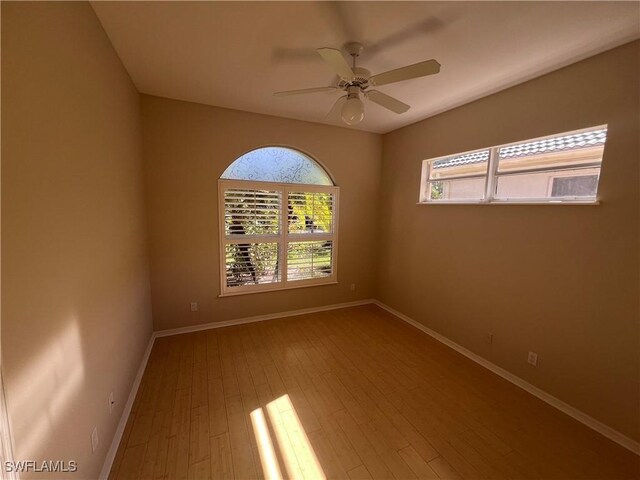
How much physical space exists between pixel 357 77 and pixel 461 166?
1.76 metres

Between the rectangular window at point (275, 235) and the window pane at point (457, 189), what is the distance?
4.24 ft

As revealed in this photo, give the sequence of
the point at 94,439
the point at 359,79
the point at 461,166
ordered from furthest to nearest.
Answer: the point at 461,166
the point at 359,79
the point at 94,439

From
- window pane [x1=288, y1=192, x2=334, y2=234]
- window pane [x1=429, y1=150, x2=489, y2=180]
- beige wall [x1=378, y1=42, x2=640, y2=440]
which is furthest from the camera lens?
window pane [x1=288, y1=192, x2=334, y2=234]

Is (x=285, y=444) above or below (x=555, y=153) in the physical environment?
below

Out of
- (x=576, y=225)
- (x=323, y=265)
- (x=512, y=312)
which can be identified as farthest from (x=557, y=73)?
(x=323, y=265)

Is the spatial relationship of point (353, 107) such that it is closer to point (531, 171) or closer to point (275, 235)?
point (531, 171)

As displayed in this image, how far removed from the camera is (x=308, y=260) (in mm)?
3727

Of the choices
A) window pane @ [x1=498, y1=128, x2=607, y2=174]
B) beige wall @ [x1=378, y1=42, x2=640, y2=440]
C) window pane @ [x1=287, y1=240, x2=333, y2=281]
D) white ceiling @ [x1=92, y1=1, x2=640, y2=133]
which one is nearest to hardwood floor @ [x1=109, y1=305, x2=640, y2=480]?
beige wall @ [x1=378, y1=42, x2=640, y2=440]

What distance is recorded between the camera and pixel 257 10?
152 cm

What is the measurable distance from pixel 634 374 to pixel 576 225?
3.43ft

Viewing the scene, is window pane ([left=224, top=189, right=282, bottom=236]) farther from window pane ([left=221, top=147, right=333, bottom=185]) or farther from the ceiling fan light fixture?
the ceiling fan light fixture

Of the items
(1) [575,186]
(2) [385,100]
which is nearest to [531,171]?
(1) [575,186]

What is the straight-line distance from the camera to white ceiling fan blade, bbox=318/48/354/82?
1.41 m

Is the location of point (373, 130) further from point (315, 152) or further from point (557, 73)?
point (557, 73)
